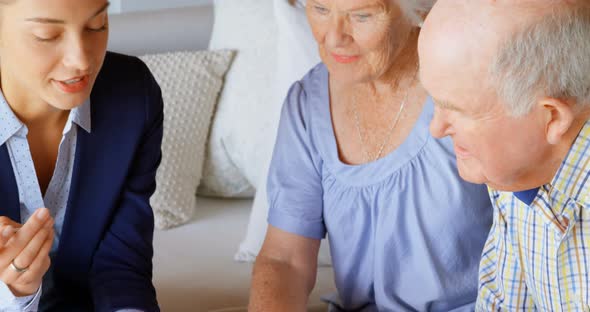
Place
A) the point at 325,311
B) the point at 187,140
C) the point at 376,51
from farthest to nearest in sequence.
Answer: the point at 187,140 → the point at 325,311 → the point at 376,51

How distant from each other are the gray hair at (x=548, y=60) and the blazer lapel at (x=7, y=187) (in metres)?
0.93

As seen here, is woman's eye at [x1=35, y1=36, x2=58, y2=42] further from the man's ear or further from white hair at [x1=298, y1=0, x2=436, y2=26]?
the man's ear

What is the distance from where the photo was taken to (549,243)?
1532mm

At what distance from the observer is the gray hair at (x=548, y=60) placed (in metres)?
1.33

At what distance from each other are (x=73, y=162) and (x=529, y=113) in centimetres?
92

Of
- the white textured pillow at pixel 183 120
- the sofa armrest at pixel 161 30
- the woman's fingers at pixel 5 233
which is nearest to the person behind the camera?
the woman's fingers at pixel 5 233

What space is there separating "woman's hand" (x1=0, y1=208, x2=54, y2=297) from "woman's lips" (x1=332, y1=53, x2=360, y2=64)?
1.99 ft

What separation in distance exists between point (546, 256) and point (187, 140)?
4.48 ft

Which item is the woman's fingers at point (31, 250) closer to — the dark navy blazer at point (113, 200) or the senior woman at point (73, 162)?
the senior woman at point (73, 162)

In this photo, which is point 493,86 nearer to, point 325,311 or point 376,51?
point 376,51

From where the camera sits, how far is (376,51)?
1.83 meters

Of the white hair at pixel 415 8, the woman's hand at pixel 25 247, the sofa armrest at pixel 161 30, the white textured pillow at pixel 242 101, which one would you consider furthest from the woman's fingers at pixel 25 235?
the sofa armrest at pixel 161 30

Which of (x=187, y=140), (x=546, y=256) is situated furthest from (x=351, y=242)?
(x=187, y=140)

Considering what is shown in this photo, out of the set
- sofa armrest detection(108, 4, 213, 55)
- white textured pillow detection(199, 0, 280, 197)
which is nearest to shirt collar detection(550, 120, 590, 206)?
white textured pillow detection(199, 0, 280, 197)
